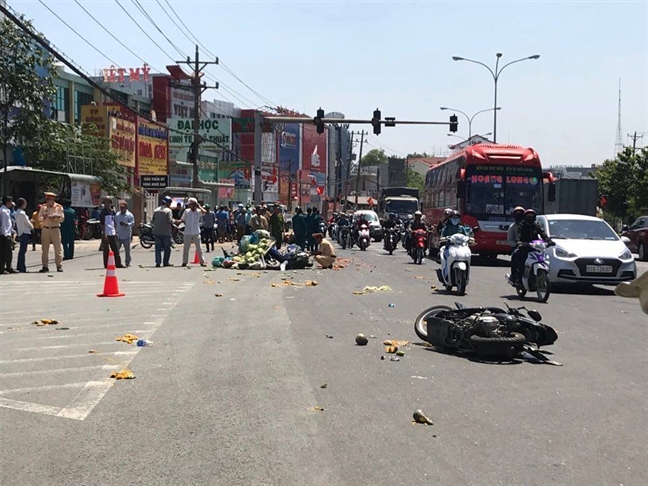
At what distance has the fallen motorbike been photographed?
9031mm

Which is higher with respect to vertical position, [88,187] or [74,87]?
[74,87]

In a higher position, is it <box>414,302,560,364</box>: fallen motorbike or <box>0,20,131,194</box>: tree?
<box>0,20,131,194</box>: tree

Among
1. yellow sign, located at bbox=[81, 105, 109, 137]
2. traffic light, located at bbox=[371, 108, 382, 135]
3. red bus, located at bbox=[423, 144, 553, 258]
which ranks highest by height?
yellow sign, located at bbox=[81, 105, 109, 137]

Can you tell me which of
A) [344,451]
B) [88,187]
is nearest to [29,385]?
[344,451]

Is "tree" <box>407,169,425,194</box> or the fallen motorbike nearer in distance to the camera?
the fallen motorbike

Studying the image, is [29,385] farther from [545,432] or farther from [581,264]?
[581,264]

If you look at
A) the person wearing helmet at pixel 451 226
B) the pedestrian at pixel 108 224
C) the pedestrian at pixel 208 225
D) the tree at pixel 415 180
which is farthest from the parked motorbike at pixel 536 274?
the tree at pixel 415 180

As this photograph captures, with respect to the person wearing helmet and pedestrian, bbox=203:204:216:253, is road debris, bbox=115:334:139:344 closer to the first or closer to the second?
the person wearing helmet

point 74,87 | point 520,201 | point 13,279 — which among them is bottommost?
point 13,279

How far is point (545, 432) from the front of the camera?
6.26 metres

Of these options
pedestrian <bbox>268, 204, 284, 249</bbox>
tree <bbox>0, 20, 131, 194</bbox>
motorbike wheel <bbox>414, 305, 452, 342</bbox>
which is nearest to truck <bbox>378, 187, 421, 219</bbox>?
tree <bbox>0, 20, 131, 194</bbox>

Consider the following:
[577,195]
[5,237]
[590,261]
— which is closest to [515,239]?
[590,261]

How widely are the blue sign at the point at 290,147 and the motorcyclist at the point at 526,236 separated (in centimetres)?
11360

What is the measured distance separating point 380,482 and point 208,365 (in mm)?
3883
